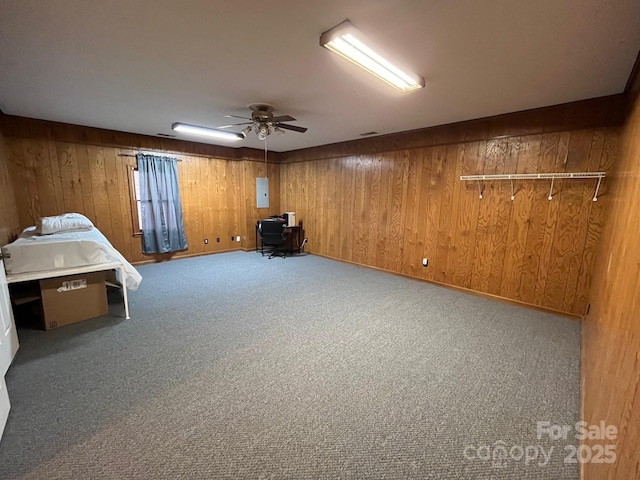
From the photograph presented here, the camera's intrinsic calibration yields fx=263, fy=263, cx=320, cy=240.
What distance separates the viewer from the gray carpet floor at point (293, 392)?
1.37 m

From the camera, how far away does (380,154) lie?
4672 millimetres

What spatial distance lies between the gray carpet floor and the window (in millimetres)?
2371

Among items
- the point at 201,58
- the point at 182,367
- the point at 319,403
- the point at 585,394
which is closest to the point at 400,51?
the point at 201,58

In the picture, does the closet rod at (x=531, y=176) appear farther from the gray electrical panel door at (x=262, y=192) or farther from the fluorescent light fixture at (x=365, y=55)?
the gray electrical panel door at (x=262, y=192)

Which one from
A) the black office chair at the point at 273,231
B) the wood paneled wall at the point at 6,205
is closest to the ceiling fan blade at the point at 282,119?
the black office chair at the point at 273,231

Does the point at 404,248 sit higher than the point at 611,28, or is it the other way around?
the point at 611,28

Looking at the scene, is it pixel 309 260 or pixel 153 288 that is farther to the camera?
pixel 309 260

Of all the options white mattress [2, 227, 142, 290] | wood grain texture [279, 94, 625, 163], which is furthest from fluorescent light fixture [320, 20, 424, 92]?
white mattress [2, 227, 142, 290]

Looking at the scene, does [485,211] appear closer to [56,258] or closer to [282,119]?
[282,119]

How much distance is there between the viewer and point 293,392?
1.85 meters

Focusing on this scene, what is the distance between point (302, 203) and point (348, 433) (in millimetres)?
5166

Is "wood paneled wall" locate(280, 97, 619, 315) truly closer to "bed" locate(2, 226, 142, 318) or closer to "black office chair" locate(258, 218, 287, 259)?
"black office chair" locate(258, 218, 287, 259)

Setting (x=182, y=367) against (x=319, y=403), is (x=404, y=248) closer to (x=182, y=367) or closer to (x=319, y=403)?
(x=319, y=403)

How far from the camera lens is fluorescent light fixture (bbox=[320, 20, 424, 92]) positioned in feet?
5.42
